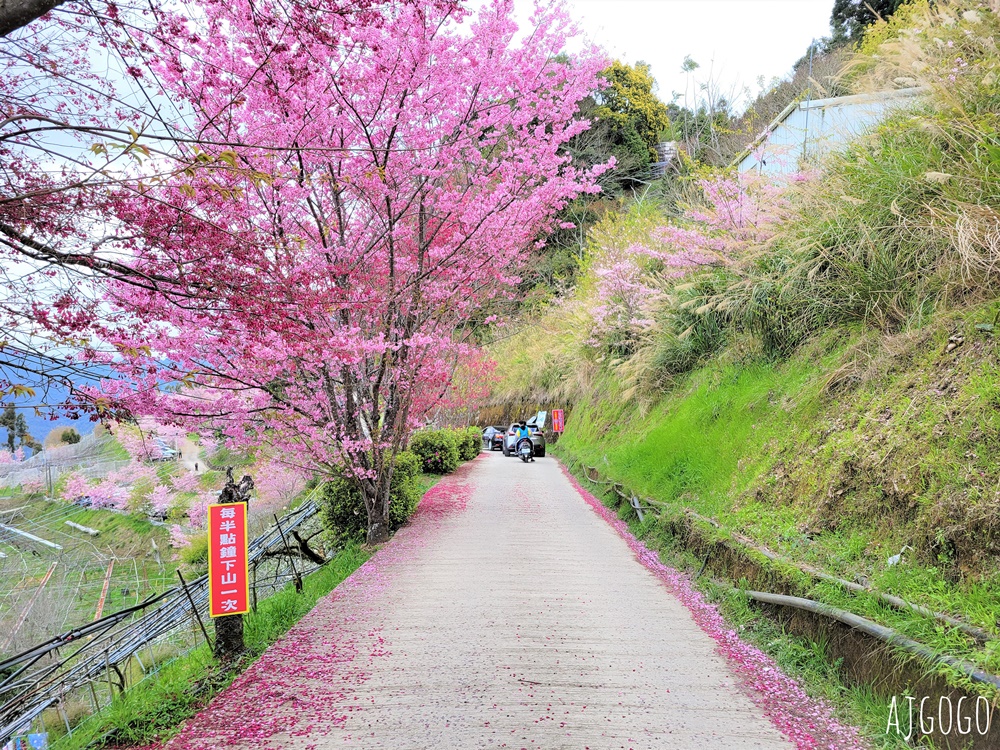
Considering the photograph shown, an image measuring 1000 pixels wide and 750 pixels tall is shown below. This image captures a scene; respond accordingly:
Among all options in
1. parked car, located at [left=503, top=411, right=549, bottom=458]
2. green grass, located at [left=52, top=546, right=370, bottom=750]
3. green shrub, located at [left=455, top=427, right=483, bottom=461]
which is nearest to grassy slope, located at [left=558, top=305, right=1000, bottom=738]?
green grass, located at [left=52, top=546, right=370, bottom=750]

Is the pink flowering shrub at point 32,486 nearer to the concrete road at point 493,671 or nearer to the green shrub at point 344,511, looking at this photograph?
the green shrub at point 344,511

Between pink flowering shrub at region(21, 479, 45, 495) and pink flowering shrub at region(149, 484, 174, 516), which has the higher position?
pink flowering shrub at region(21, 479, 45, 495)

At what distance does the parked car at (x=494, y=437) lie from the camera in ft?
103

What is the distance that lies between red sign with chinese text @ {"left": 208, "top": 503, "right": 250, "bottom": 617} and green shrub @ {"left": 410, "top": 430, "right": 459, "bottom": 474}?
41.7 ft

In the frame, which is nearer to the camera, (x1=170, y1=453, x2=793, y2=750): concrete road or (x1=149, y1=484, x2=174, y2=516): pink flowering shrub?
(x1=170, y1=453, x2=793, y2=750): concrete road

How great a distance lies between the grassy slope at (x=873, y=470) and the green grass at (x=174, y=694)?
3.90m

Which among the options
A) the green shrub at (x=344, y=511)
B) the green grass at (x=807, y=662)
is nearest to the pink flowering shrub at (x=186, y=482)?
the green shrub at (x=344, y=511)

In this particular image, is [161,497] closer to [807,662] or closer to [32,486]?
[32,486]

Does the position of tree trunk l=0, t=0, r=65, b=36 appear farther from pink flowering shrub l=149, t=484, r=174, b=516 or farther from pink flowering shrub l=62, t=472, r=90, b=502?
pink flowering shrub l=149, t=484, r=174, b=516

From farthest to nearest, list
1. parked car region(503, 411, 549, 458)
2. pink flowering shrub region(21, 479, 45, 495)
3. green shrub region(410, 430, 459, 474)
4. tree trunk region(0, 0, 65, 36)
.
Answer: parked car region(503, 411, 549, 458)
green shrub region(410, 430, 459, 474)
pink flowering shrub region(21, 479, 45, 495)
tree trunk region(0, 0, 65, 36)

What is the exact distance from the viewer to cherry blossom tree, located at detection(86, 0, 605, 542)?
4859mm

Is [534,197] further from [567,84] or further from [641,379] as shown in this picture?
[641,379]

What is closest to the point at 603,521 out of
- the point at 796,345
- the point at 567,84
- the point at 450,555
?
the point at 450,555

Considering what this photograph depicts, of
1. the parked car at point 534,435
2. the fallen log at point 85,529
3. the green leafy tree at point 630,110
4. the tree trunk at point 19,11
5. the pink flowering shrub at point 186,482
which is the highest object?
the green leafy tree at point 630,110
